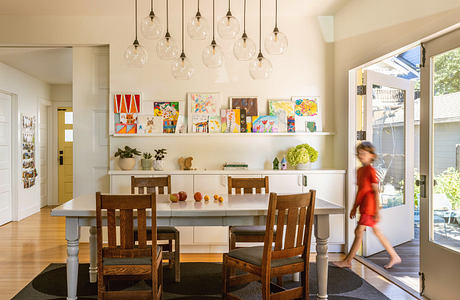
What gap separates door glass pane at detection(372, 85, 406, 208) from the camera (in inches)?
176

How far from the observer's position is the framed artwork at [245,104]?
491 centimetres

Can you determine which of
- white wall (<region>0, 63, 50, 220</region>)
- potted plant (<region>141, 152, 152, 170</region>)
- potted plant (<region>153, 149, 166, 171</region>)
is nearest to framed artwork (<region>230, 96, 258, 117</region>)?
potted plant (<region>153, 149, 166, 171</region>)

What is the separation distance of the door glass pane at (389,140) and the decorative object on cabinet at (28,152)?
19.8 ft

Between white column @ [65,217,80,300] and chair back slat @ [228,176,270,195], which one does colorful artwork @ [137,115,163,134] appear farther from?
white column @ [65,217,80,300]

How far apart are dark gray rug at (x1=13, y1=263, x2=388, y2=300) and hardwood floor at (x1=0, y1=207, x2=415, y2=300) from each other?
120 millimetres

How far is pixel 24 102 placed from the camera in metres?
7.21

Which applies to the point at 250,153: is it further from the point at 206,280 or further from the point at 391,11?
the point at 391,11

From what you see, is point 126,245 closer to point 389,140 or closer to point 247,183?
point 247,183

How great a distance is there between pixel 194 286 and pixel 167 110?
228cm

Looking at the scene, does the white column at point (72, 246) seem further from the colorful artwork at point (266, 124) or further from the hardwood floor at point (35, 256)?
the colorful artwork at point (266, 124)

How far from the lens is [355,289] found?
339 cm

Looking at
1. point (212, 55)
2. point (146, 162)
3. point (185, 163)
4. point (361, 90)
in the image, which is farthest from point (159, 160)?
point (361, 90)

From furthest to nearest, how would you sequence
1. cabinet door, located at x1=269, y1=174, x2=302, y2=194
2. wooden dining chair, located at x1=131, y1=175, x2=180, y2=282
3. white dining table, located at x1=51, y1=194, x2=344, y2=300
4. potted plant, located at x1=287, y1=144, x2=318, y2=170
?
potted plant, located at x1=287, y1=144, x2=318, y2=170 → cabinet door, located at x1=269, y1=174, x2=302, y2=194 → wooden dining chair, located at x1=131, y1=175, x2=180, y2=282 → white dining table, located at x1=51, y1=194, x2=344, y2=300

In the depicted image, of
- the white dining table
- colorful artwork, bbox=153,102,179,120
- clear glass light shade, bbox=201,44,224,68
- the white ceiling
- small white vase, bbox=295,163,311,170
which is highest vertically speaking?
the white ceiling
